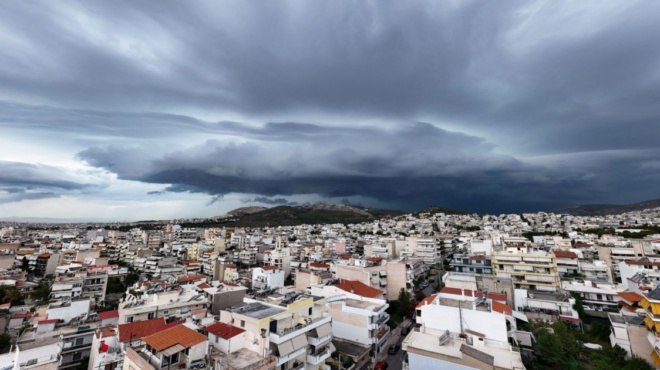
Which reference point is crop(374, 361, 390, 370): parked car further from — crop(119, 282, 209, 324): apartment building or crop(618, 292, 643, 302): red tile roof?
crop(618, 292, 643, 302): red tile roof

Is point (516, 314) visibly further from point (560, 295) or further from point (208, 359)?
point (208, 359)

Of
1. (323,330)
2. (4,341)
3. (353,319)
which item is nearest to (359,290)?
(353,319)

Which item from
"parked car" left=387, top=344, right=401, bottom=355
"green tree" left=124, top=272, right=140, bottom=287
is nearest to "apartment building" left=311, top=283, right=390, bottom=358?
"parked car" left=387, top=344, right=401, bottom=355

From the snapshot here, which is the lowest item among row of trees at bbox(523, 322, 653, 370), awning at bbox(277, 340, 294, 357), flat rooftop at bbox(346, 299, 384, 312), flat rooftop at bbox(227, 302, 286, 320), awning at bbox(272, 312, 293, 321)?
row of trees at bbox(523, 322, 653, 370)

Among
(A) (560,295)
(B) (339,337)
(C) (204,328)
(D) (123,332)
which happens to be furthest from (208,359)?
(A) (560,295)

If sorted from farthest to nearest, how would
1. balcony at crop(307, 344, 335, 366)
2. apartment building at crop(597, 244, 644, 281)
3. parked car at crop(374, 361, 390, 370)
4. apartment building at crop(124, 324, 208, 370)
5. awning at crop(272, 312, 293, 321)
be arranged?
1. apartment building at crop(597, 244, 644, 281)
2. parked car at crop(374, 361, 390, 370)
3. balcony at crop(307, 344, 335, 366)
4. awning at crop(272, 312, 293, 321)
5. apartment building at crop(124, 324, 208, 370)

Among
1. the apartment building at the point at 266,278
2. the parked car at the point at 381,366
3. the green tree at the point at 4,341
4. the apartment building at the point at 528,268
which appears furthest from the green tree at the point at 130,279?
the apartment building at the point at 528,268

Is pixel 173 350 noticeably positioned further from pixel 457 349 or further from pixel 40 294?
pixel 40 294
